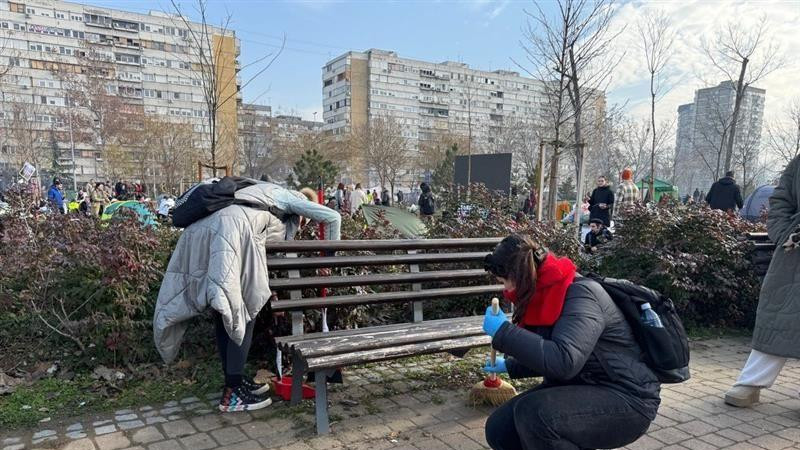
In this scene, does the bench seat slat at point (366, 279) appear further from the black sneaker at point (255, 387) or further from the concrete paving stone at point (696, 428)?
the concrete paving stone at point (696, 428)

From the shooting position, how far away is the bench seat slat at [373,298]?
134 inches

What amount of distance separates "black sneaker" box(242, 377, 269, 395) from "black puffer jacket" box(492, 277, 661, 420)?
6.13ft

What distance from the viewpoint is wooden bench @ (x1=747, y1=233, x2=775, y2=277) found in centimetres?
457

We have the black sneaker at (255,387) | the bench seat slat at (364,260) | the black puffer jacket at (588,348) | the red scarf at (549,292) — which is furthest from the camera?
the bench seat slat at (364,260)

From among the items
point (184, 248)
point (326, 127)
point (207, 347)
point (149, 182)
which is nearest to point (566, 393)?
point (184, 248)

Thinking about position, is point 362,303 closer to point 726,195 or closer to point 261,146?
point 726,195

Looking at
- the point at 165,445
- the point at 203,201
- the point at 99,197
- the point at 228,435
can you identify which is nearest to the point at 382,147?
the point at 99,197

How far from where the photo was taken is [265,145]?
48.6 m

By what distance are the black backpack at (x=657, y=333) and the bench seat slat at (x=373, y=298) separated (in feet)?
6.17

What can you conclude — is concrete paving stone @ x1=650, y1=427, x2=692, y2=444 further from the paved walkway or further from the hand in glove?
the hand in glove

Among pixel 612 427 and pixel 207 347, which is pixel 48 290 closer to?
pixel 207 347

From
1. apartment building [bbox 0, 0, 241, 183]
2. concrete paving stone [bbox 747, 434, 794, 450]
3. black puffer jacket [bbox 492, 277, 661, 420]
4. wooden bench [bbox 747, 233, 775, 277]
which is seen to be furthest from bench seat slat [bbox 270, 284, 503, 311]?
apartment building [bbox 0, 0, 241, 183]

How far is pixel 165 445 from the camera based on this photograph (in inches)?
110

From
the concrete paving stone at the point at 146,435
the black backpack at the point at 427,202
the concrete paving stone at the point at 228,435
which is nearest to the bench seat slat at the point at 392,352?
the concrete paving stone at the point at 228,435
